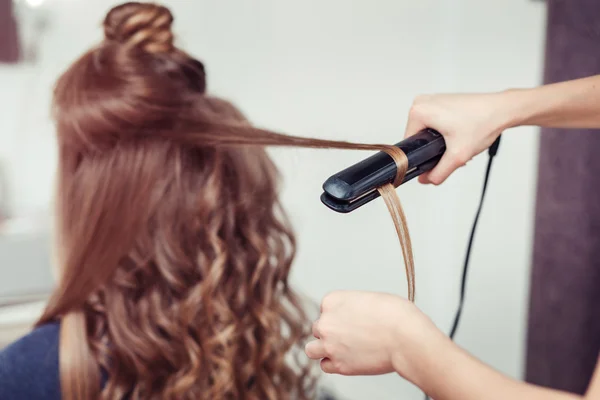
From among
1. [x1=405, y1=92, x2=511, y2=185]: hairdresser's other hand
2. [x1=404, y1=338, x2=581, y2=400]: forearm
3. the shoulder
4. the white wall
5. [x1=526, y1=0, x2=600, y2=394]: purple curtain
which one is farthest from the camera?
the white wall

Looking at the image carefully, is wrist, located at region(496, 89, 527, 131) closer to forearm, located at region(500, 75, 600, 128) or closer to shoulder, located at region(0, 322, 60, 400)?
forearm, located at region(500, 75, 600, 128)

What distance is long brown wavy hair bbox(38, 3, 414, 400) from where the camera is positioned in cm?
67

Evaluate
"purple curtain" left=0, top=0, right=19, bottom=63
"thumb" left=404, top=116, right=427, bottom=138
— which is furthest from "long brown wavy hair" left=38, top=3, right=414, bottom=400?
"purple curtain" left=0, top=0, right=19, bottom=63

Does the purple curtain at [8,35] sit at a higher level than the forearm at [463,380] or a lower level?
higher

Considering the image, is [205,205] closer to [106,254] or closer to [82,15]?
[106,254]

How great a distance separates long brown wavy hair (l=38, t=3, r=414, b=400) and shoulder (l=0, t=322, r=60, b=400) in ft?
0.06

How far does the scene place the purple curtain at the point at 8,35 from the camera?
40.9 inches

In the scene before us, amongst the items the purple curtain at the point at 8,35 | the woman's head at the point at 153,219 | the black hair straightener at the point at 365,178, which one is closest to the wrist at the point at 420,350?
the black hair straightener at the point at 365,178

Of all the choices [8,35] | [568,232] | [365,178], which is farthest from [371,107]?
[8,35]

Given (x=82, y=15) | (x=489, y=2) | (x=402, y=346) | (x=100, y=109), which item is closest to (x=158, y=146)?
(x=100, y=109)

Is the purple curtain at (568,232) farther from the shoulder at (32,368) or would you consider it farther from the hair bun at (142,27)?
the shoulder at (32,368)

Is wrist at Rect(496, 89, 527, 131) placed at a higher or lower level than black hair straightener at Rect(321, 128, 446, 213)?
higher

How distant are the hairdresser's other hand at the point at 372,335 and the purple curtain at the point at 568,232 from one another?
1.91 feet

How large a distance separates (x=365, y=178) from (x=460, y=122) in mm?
155
